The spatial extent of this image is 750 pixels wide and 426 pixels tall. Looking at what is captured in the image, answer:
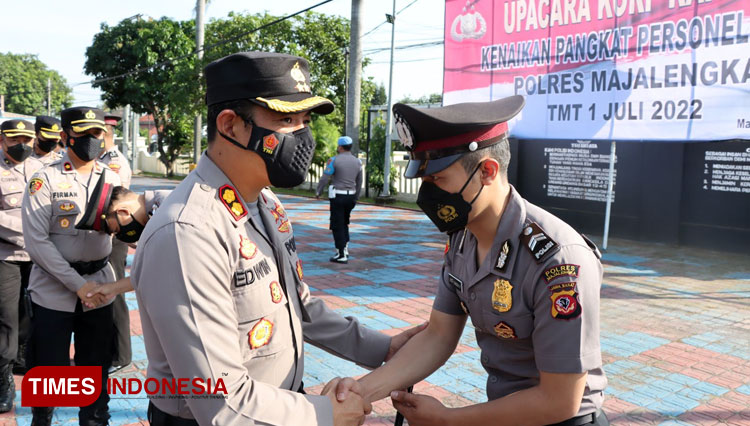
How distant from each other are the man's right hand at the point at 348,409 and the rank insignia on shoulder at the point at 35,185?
2713 mm

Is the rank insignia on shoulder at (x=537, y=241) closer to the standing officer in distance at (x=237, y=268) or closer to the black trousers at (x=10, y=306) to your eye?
the standing officer in distance at (x=237, y=268)

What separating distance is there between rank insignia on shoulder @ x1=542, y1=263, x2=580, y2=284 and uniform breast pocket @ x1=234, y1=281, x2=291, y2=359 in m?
0.83

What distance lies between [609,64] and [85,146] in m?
8.44

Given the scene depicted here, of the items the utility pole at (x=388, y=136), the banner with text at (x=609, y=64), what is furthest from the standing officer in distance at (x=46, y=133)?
the utility pole at (x=388, y=136)

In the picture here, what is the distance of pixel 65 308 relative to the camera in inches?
145

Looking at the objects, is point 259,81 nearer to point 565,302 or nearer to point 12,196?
point 565,302

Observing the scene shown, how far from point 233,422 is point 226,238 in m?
0.50

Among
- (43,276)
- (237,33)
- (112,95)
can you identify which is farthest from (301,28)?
(43,276)

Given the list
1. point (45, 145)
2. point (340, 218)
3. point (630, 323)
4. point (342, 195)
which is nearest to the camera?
point (45, 145)

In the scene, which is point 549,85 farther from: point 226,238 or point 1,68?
point 1,68

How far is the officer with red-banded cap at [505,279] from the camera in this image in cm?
186

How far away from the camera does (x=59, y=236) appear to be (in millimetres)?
3801

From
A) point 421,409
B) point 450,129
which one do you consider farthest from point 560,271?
point 421,409

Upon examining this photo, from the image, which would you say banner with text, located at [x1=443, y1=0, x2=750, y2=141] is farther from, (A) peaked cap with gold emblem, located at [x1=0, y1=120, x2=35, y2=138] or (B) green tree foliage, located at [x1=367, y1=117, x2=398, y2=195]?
(A) peaked cap with gold emblem, located at [x1=0, y1=120, x2=35, y2=138]
